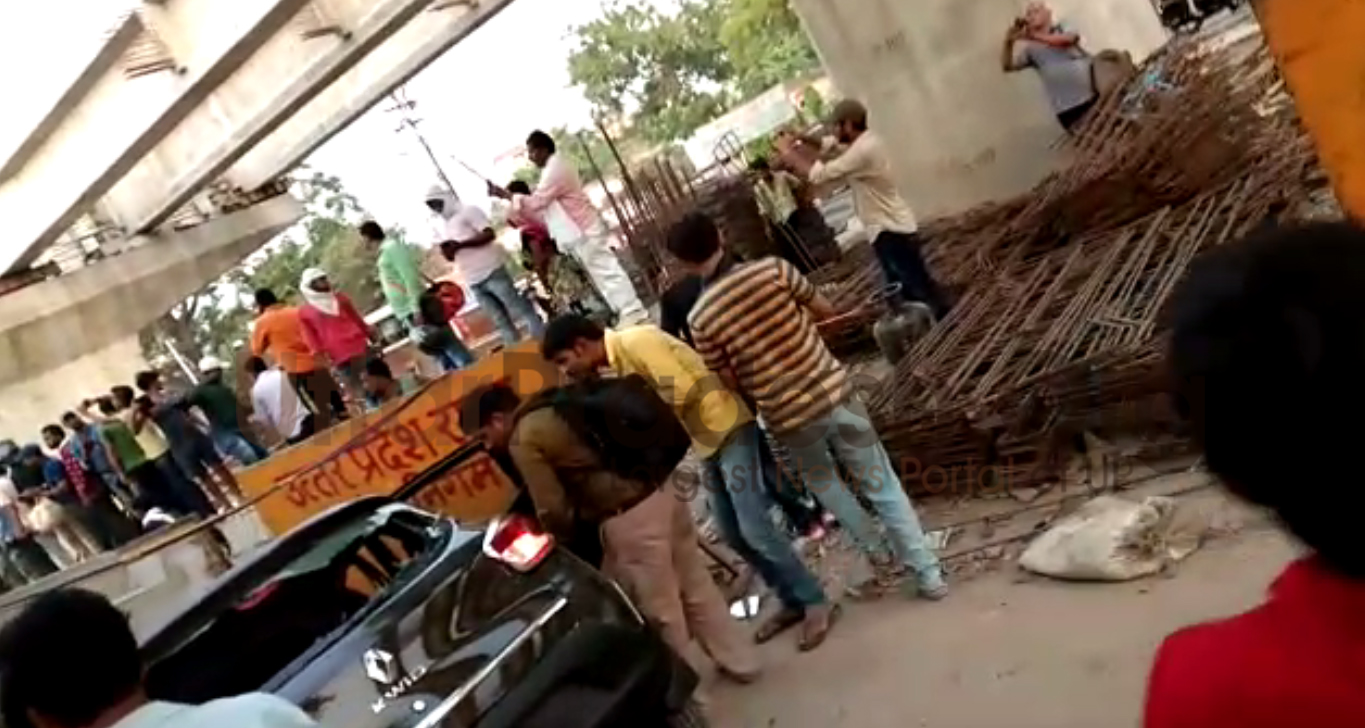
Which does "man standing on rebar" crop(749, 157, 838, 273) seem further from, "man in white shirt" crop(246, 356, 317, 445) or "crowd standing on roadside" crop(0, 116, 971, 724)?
"man in white shirt" crop(246, 356, 317, 445)

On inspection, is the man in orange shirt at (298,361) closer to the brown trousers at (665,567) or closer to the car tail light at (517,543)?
the brown trousers at (665,567)

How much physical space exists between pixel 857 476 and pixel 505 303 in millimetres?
6357

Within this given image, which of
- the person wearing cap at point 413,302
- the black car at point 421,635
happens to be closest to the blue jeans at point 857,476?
the black car at point 421,635

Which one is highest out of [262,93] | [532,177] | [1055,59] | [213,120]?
[213,120]

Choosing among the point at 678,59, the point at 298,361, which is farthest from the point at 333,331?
the point at 678,59

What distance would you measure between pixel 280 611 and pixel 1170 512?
3321mm

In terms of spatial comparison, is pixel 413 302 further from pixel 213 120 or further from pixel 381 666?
pixel 381 666

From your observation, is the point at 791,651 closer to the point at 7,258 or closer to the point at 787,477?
the point at 787,477

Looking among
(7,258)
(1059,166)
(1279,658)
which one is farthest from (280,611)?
(7,258)

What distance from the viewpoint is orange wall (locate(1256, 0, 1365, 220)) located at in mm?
3352

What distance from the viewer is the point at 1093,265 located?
27.7 feet

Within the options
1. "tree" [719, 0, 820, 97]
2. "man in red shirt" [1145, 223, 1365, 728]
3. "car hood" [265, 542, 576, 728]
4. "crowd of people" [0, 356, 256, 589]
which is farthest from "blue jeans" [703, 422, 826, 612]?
"tree" [719, 0, 820, 97]

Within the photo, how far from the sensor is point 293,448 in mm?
7980

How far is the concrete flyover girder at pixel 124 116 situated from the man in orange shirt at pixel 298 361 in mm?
2487
